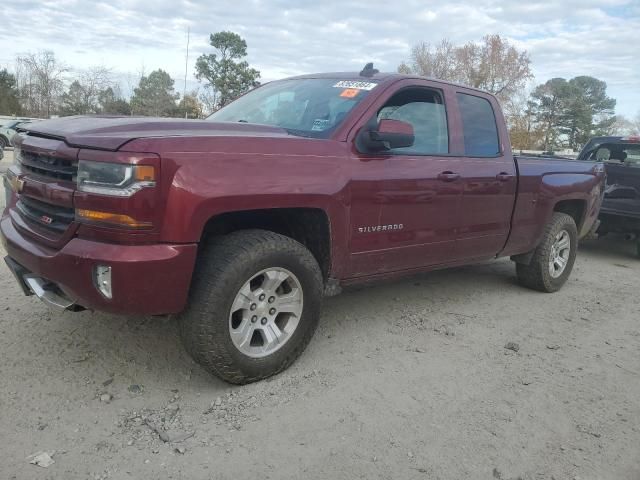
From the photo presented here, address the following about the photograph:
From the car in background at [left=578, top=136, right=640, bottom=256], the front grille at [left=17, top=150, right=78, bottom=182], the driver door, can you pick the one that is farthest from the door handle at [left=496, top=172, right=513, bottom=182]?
the car in background at [left=578, top=136, right=640, bottom=256]

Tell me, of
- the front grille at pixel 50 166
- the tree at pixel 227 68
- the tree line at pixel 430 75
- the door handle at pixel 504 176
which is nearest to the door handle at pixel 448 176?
the door handle at pixel 504 176

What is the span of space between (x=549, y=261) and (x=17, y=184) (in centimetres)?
474

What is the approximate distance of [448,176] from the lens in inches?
158

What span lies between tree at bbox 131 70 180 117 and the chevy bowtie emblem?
113 ft

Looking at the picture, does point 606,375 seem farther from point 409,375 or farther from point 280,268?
point 280,268

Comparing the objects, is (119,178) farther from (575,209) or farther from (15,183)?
(575,209)

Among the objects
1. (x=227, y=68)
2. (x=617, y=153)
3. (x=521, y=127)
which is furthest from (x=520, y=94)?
(x=617, y=153)

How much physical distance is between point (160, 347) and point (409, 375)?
1.62m

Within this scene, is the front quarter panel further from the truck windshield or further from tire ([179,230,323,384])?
the truck windshield

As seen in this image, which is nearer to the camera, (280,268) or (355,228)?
(280,268)

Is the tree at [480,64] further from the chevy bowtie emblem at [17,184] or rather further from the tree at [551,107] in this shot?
the chevy bowtie emblem at [17,184]

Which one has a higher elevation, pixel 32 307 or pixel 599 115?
pixel 599 115

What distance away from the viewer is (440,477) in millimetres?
2412

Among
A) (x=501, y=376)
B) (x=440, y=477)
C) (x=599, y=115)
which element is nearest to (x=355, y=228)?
(x=501, y=376)
